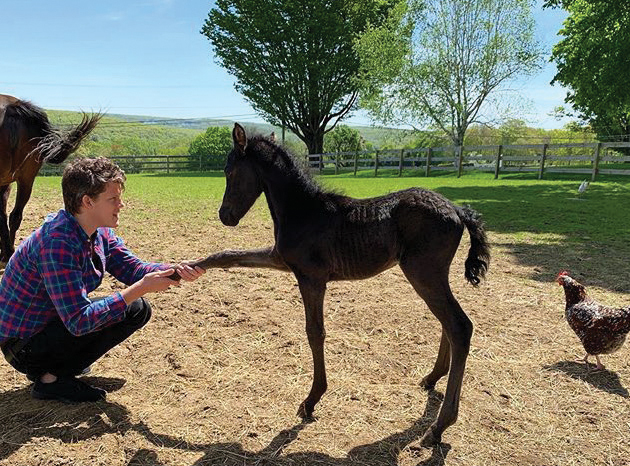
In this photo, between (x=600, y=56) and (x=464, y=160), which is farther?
(x=464, y=160)

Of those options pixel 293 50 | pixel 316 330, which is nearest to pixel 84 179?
pixel 316 330

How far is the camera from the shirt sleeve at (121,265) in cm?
343

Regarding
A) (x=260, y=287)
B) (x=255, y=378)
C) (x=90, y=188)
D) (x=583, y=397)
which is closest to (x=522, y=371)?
(x=583, y=397)

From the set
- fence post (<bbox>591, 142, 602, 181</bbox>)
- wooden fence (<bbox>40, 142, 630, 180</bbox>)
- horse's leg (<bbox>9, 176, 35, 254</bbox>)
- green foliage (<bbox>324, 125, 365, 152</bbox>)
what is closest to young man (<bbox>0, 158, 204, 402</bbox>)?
horse's leg (<bbox>9, 176, 35, 254</bbox>)

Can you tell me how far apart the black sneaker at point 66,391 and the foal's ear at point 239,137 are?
6.53 ft

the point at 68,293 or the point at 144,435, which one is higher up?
the point at 68,293

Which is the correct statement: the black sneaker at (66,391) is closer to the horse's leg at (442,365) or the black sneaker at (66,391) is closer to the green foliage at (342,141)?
the horse's leg at (442,365)

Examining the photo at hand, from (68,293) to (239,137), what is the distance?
1.49m

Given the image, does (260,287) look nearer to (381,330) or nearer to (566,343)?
(381,330)

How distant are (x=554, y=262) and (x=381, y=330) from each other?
12.3ft

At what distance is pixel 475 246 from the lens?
123 inches

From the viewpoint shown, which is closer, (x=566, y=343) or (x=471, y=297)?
(x=566, y=343)

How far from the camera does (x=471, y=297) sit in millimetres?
5352

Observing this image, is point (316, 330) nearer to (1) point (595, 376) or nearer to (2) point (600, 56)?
(1) point (595, 376)
